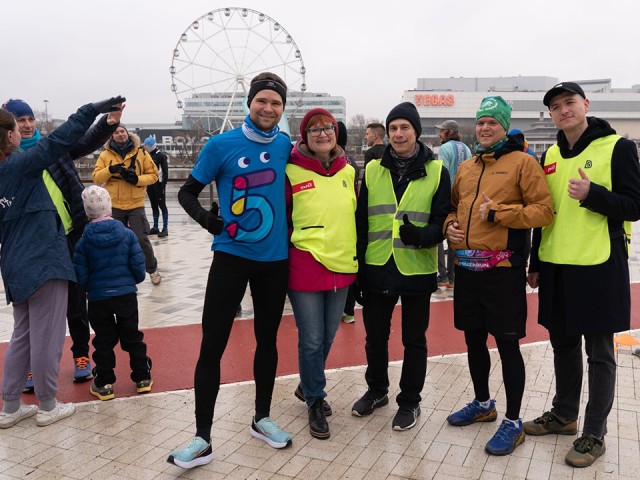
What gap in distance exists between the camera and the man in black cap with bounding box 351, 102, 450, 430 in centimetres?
323

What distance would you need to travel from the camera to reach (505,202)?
2982 millimetres

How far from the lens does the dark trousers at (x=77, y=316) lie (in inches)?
159

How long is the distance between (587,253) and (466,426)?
4.42 feet

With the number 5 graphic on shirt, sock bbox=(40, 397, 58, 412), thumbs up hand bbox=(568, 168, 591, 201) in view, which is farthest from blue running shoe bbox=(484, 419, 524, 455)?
sock bbox=(40, 397, 58, 412)

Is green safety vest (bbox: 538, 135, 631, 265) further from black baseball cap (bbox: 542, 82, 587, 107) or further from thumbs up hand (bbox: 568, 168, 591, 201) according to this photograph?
black baseball cap (bbox: 542, 82, 587, 107)

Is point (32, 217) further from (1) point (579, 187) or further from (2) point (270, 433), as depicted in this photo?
(1) point (579, 187)

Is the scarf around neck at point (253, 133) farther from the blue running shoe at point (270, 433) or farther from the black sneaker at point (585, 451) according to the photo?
the black sneaker at point (585, 451)

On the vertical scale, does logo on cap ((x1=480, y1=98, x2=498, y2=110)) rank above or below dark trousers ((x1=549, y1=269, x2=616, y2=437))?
above

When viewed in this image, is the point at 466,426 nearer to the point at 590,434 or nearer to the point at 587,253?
the point at 590,434

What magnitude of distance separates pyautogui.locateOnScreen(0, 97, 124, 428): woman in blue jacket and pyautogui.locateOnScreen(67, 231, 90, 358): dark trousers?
0.49 metres

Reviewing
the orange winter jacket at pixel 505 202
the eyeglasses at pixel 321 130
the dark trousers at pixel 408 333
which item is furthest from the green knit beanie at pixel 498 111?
the dark trousers at pixel 408 333

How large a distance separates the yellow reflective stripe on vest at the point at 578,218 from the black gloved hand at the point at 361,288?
44.1 inches

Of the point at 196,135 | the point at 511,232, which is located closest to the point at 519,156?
the point at 511,232

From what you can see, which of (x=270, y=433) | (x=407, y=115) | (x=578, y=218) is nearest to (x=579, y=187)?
(x=578, y=218)
